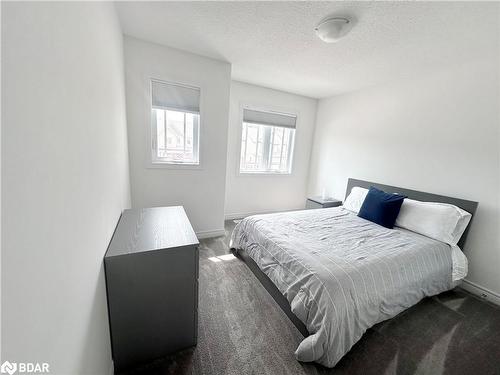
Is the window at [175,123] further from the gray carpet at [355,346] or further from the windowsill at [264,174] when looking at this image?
the gray carpet at [355,346]

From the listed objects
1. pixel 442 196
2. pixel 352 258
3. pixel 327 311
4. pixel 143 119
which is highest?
pixel 143 119

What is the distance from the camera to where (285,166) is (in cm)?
417

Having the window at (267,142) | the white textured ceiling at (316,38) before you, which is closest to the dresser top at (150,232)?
the white textured ceiling at (316,38)

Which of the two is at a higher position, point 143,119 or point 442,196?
point 143,119

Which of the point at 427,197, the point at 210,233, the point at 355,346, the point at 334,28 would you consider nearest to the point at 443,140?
the point at 427,197

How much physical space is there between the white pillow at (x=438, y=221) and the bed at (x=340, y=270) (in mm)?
87

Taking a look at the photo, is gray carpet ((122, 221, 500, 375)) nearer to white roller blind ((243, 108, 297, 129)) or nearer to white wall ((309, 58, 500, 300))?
white wall ((309, 58, 500, 300))

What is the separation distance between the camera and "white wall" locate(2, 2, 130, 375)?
0.37 m

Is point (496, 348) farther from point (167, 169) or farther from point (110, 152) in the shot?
point (167, 169)

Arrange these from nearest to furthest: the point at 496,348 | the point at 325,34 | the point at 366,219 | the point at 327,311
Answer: the point at 327,311
the point at 496,348
the point at 325,34
the point at 366,219

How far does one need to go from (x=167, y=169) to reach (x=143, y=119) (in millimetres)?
644

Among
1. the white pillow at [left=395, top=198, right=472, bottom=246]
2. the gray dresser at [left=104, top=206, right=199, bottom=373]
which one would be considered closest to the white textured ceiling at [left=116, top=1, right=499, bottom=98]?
the white pillow at [left=395, top=198, right=472, bottom=246]

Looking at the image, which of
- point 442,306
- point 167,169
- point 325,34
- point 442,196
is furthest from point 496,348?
point 167,169

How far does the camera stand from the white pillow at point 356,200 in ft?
9.23
